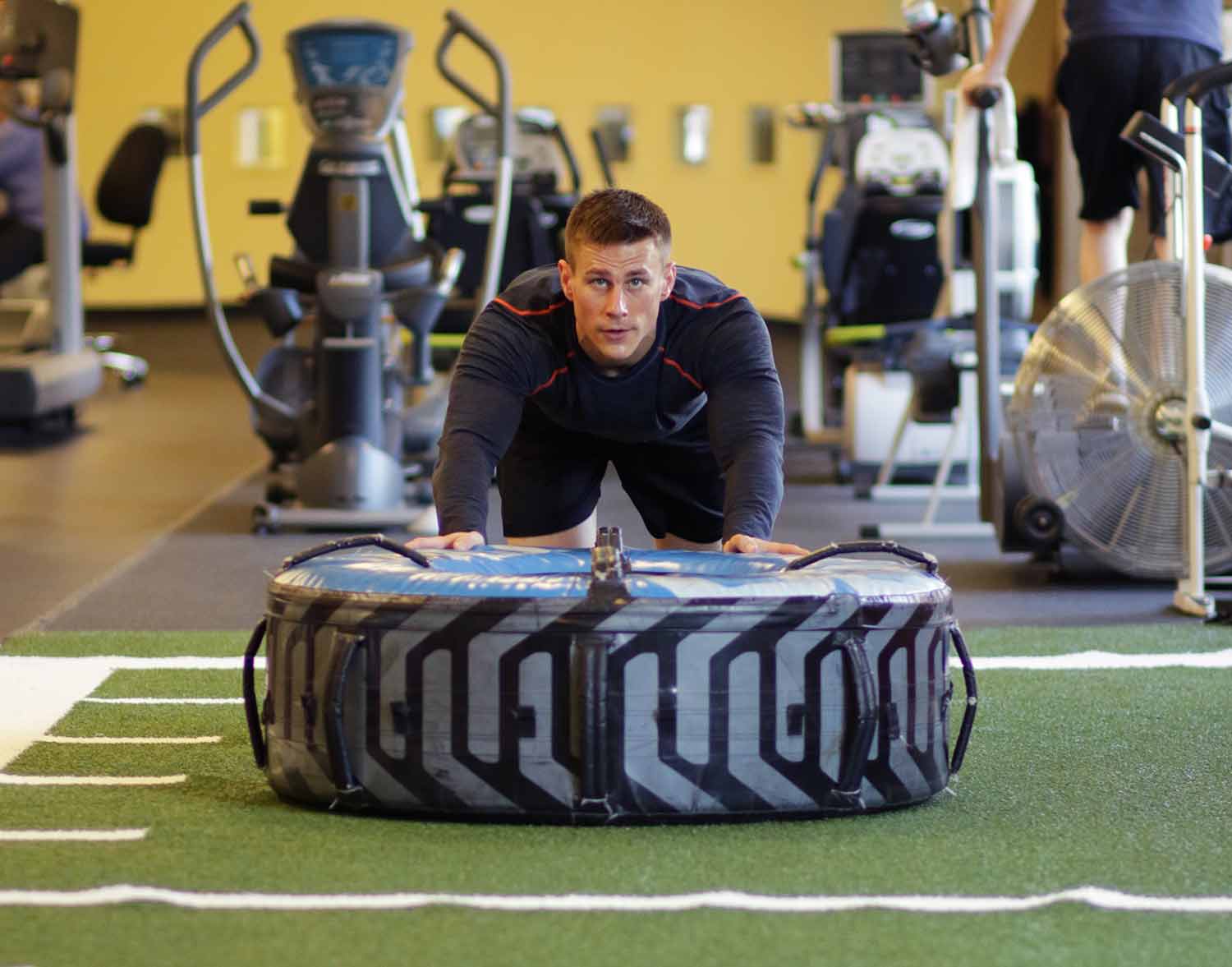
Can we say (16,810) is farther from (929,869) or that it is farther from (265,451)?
(265,451)

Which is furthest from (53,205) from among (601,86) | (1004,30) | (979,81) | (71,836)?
(601,86)

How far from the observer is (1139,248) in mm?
7773

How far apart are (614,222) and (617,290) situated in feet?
0.34

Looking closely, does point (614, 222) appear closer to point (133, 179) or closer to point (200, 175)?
point (200, 175)

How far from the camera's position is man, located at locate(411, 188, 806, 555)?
2.82 meters

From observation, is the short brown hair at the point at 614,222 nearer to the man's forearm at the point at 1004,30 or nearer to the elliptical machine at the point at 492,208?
the man's forearm at the point at 1004,30

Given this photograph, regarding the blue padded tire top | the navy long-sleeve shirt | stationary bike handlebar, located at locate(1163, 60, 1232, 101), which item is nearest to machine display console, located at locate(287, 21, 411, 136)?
stationary bike handlebar, located at locate(1163, 60, 1232, 101)

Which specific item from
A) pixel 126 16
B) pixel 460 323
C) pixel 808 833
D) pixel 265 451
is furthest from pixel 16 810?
pixel 126 16

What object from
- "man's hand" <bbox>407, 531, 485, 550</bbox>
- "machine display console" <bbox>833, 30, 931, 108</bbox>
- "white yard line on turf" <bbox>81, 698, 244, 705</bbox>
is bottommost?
"white yard line on turf" <bbox>81, 698, 244, 705</bbox>

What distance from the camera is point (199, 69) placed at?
5941mm

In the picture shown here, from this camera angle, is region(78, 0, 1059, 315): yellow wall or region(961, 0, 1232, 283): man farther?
region(78, 0, 1059, 315): yellow wall

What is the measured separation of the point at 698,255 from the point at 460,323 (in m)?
9.07

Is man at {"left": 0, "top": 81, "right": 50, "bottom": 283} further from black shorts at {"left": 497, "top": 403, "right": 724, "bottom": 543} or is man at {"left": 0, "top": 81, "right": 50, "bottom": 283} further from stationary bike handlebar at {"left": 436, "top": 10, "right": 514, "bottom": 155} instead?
black shorts at {"left": 497, "top": 403, "right": 724, "bottom": 543}

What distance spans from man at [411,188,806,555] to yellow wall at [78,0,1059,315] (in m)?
13.0
